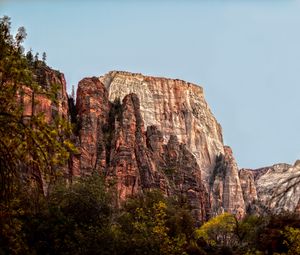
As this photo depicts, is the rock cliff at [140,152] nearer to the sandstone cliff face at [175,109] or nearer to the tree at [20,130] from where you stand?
the sandstone cliff face at [175,109]

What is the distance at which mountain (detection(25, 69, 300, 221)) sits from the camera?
95062 millimetres

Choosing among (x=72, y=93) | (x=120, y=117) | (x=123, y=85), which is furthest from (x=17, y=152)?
(x=123, y=85)

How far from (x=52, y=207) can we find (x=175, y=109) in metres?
125

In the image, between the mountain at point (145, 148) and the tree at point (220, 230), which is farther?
the mountain at point (145, 148)

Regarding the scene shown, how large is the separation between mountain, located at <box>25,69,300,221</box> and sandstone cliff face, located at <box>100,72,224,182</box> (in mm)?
308

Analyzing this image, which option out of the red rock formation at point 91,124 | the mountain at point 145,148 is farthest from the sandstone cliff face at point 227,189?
the red rock formation at point 91,124

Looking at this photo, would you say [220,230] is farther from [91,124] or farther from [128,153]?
[91,124]

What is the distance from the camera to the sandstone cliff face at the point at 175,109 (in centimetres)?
15188

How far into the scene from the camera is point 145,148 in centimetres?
10238

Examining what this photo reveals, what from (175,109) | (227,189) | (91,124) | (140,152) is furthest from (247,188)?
(91,124)

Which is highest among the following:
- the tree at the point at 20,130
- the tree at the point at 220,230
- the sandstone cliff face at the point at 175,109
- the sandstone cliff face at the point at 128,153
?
the sandstone cliff face at the point at 175,109

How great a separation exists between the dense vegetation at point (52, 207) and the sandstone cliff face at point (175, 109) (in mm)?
91513

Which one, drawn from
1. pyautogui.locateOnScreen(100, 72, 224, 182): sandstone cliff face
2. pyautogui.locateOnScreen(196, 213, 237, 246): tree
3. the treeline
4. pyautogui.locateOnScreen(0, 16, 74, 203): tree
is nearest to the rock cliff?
pyautogui.locateOnScreen(100, 72, 224, 182): sandstone cliff face

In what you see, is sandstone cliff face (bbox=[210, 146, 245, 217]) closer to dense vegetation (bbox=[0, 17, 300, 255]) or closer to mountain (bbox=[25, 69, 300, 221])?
mountain (bbox=[25, 69, 300, 221])
